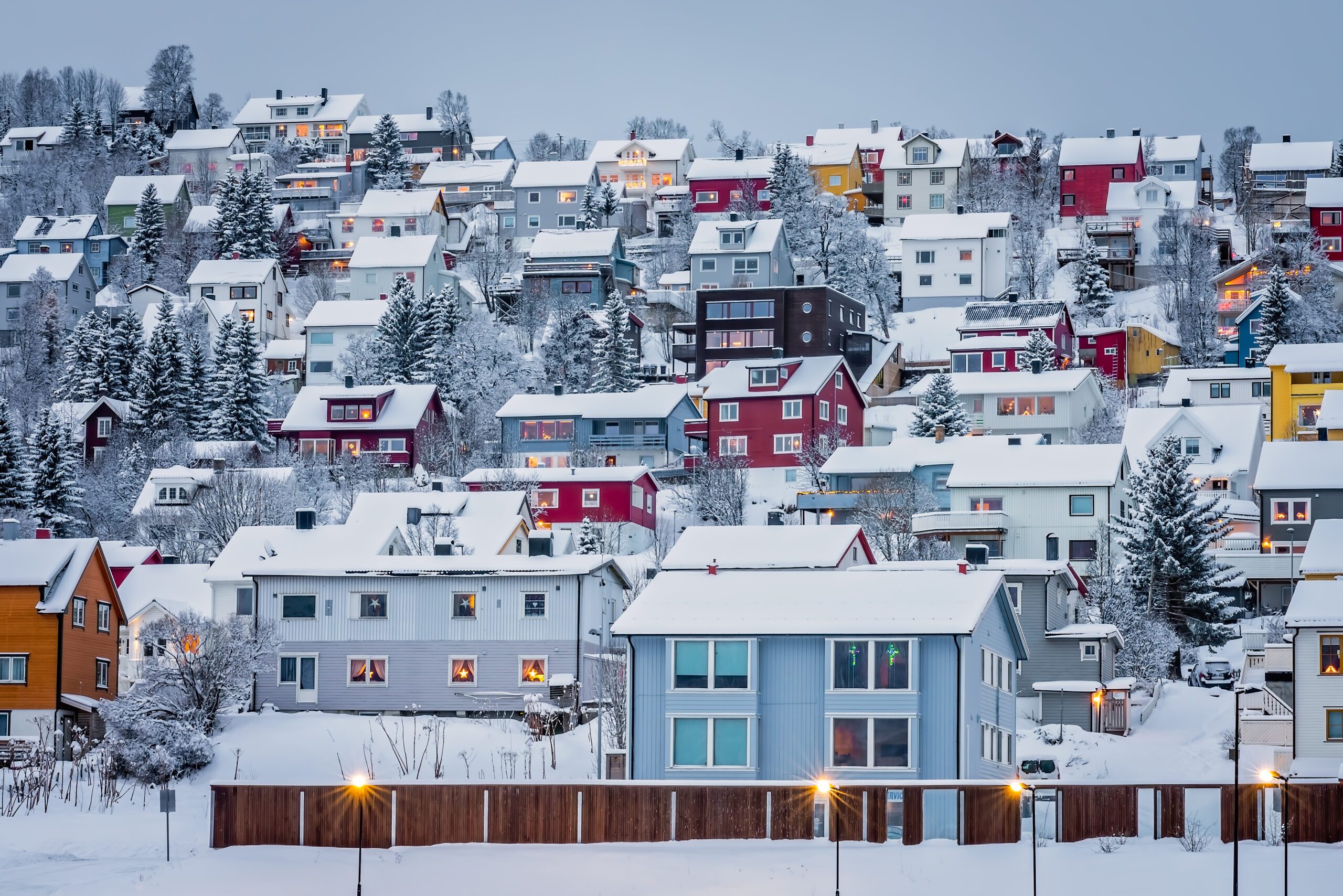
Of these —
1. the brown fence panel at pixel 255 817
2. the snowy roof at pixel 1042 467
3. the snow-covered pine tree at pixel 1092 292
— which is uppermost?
the snow-covered pine tree at pixel 1092 292

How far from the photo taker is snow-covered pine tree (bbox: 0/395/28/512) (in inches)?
3435

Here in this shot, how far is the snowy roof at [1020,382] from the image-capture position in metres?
94.6

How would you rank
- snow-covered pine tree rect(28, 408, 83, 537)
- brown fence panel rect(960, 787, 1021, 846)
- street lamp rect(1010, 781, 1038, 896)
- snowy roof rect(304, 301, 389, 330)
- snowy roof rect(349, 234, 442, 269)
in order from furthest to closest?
snowy roof rect(349, 234, 442, 269) → snowy roof rect(304, 301, 389, 330) → snow-covered pine tree rect(28, 408, 83, 537) → brown fence panel rect(960, 787, 1021, 846) → street lamp rect(1010, 781, 1038, 896)

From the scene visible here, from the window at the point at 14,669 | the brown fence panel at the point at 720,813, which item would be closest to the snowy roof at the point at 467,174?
the window at the point at 14,669

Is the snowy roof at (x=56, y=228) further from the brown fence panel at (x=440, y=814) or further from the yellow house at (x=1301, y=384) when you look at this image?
the brown fence panel at (x=440, y=814)

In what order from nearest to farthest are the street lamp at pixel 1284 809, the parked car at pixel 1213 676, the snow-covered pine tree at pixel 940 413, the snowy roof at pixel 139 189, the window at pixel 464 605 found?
the street lamp at pixel 1284 809 < the window at pixel 464 605 < the parked car at pixel 1213 676 < the snow-covered pine tree at pixel 940 413 < the snowy roof at pixel 139 189

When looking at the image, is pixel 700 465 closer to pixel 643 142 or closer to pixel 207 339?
pixel 207 339

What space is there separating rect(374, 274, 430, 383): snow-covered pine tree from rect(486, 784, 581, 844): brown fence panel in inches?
2830

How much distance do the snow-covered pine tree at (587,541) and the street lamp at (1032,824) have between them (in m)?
39.2

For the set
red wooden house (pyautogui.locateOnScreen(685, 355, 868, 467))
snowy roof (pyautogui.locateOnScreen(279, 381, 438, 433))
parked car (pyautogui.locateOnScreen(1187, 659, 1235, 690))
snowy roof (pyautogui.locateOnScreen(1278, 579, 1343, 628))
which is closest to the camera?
snowy roof (pyautogui.locateOnScreen(1278, 579, 1343, 628))

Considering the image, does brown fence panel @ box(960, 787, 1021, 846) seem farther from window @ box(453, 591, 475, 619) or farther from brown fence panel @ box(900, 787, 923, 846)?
window @ box(453, 591, 475, 619)

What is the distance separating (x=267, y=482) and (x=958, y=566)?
43871mm

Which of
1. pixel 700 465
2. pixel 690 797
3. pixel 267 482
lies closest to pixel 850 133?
pixel 700 465

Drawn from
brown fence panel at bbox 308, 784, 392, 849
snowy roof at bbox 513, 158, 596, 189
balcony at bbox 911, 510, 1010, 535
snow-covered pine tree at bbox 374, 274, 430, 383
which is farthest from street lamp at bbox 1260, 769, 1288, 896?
snowy roof at bbox 513, 158, 596, 189
